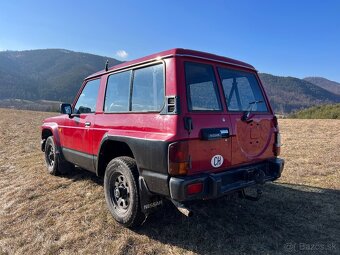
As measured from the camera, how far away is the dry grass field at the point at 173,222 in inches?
140

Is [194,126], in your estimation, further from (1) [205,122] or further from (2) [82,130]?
(2) [82,130]

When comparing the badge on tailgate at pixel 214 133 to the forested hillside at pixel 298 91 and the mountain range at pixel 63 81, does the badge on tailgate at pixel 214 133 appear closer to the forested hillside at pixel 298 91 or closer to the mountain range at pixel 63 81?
the mountain range at pixel 63 81

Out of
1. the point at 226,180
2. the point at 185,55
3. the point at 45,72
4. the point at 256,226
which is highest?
the point at 45,72

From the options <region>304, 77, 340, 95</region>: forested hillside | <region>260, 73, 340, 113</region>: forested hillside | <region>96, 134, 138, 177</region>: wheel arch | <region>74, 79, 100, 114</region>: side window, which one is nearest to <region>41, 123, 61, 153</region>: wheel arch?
<region>74, 79, 100, 114</region>: side window

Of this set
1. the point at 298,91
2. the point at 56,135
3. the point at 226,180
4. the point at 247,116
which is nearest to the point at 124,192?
the point at 226,180

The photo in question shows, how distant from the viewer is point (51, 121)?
655cm

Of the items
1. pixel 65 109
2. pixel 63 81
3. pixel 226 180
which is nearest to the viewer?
pixel 226 180

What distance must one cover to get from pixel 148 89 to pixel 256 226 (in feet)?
7.30

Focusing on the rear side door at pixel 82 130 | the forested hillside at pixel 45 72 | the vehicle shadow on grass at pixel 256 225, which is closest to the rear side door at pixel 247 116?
the vehicle shadow on grass at pixel 256 225

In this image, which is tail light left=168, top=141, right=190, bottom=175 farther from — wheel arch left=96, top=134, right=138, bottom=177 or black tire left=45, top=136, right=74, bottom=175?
black tire left=45, top=136, right=74, bottom=175

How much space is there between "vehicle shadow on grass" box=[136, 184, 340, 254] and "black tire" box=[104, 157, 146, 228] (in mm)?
273

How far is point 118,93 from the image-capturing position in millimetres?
4410

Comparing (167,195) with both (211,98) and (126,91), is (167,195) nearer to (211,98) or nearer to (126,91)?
(211,98)

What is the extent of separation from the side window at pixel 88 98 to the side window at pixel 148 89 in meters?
1.22
